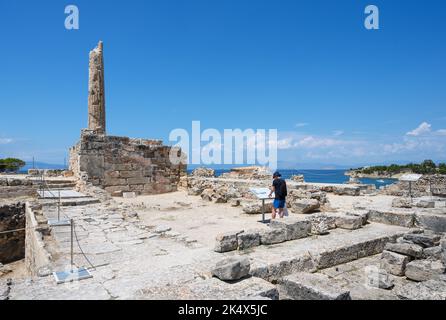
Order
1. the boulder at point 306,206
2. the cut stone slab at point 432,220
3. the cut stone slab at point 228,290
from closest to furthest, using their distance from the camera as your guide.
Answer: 1. the cut stone slab at point 228,290
2. the cut stone slab at point 432,220
3. the boulder at point 306,206

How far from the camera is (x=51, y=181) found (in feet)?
44.9

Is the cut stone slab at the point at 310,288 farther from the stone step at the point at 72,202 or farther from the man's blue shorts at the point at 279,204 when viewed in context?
the stone step at the point at 72,202

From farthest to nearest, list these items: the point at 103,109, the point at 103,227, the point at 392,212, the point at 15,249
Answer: the point at 103,109 < the point at 15,249 < the point at 392,212 < the point at 103,227

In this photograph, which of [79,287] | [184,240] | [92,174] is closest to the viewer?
[79,287]

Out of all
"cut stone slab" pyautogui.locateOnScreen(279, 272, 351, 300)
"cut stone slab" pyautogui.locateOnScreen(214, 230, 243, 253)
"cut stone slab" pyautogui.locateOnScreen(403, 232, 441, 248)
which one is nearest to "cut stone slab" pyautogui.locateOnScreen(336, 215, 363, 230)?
"cut stone slab" pyautogui.locateOnScreen(403, 232, 441, 248)

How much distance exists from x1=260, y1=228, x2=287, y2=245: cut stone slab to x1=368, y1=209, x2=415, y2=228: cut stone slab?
3.23 meters

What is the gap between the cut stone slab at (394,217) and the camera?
7332 mm

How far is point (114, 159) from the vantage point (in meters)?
14.4

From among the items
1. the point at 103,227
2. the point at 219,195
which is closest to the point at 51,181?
the point at 219,195

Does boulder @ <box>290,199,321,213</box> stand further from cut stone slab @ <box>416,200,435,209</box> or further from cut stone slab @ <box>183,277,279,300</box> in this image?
cut stone slab @ <box>183,277,279,300</box>

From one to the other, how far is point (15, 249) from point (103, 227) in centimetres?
680

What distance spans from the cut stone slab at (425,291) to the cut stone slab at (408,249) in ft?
4.86

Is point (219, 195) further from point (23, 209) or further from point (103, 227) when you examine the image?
point (23, 209)

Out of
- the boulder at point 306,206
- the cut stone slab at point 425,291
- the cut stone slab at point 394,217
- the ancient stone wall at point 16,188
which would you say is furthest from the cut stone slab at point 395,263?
the ancient stone wall at point 16,188
